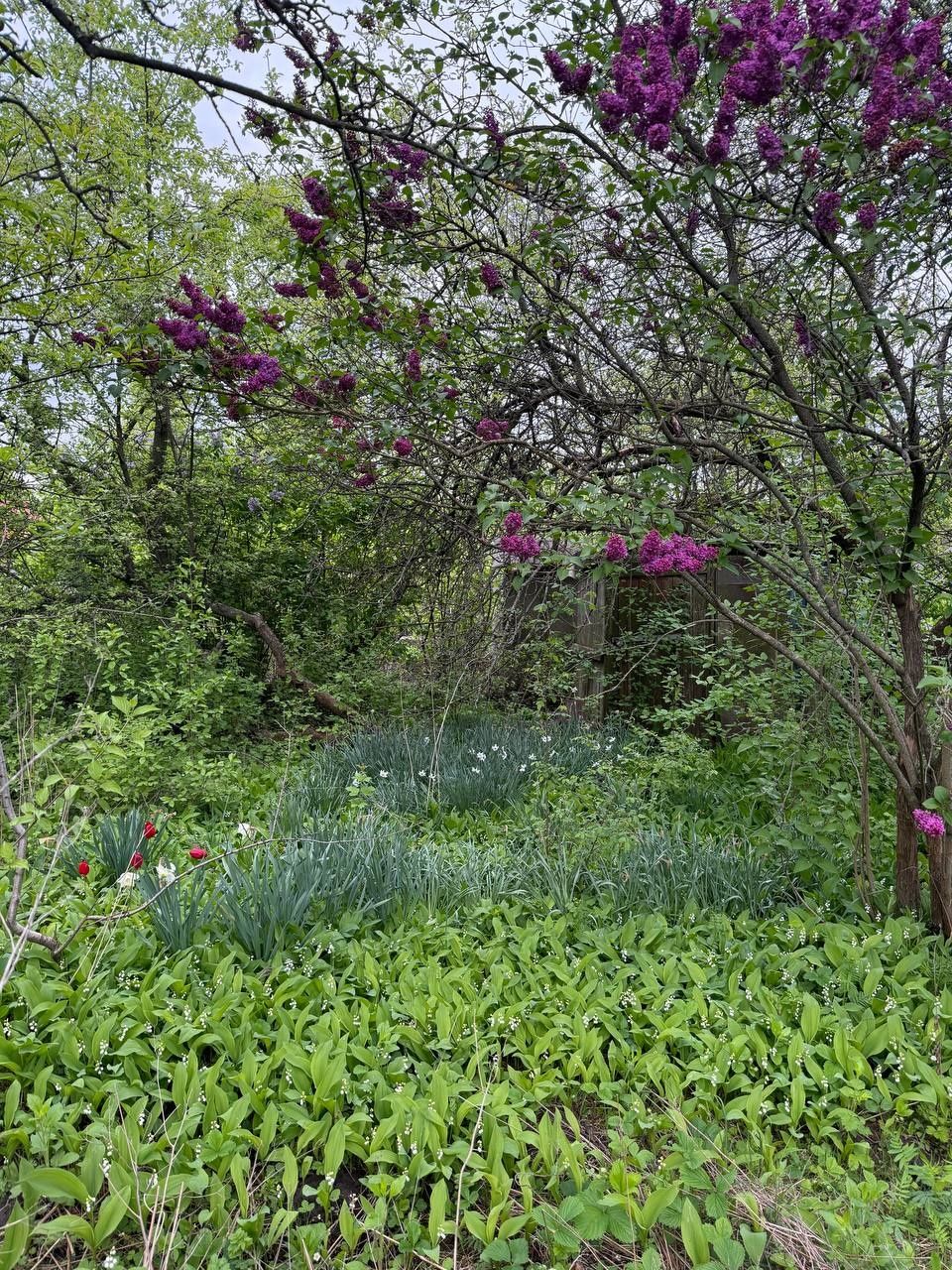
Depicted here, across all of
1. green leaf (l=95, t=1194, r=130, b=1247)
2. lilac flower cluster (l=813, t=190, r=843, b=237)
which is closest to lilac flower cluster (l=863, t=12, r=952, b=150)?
lilac flower cluster (l=813, t=190, r=843, b=237)

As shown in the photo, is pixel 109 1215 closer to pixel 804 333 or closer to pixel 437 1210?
pixel 437 1210

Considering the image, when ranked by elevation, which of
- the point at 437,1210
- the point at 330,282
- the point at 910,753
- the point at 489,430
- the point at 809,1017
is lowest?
the point at 437,1210

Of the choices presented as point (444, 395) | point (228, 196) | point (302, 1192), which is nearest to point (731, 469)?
point (444, 395)

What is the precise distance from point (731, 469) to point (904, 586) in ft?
6.46

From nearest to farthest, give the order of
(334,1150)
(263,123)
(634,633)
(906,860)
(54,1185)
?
1. (54,1185)
2. (334,1150)
3. (906,860)
4. (263,123)
5. (634,633)

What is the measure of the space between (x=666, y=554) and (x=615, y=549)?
153 mm

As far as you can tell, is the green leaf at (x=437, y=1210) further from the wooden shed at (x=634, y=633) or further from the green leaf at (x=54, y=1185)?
the wooden shed at (x=634, y=633)

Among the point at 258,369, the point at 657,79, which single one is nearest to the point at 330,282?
the point at 258,369

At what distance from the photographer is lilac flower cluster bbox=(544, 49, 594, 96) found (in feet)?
7.59

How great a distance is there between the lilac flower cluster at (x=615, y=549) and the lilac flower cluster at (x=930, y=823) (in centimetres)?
124

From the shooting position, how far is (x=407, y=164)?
2951mm

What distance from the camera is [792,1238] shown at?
→ 1454mm

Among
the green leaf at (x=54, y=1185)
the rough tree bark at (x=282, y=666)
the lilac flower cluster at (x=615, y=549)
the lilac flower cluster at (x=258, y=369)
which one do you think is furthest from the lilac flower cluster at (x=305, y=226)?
the rough tree bark at (x=282, y=666)

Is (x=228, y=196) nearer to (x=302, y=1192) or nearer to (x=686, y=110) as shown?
(x=686, y=110)
